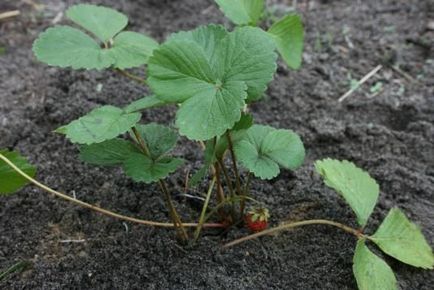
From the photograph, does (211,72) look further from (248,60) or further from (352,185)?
(352,185)

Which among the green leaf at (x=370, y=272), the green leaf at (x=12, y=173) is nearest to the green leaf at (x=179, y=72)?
the green leaf at (x=12, y=173)

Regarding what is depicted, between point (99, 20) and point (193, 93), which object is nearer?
point (193, 93)

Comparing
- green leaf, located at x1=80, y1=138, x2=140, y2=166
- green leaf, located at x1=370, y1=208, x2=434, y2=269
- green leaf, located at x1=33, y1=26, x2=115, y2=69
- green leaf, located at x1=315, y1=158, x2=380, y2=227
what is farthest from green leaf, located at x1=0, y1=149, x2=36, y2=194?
green leaf, located at x1=370, y1=208, x2=434, y2=269

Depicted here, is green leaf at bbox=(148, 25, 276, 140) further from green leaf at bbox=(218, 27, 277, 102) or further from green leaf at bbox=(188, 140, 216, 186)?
green leaf at bbox=(188, 140, 216, 186)

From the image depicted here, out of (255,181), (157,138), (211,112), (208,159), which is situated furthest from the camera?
(255,181)

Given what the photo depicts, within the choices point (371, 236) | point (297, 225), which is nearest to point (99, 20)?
point (297, 225)

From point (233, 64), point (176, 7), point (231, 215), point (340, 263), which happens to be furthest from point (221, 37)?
point (176, 7)

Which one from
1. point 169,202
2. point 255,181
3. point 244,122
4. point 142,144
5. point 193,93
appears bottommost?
point 255,181

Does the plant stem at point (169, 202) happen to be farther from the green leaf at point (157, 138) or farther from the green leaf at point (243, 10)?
the green leaf at point (243, 10)
